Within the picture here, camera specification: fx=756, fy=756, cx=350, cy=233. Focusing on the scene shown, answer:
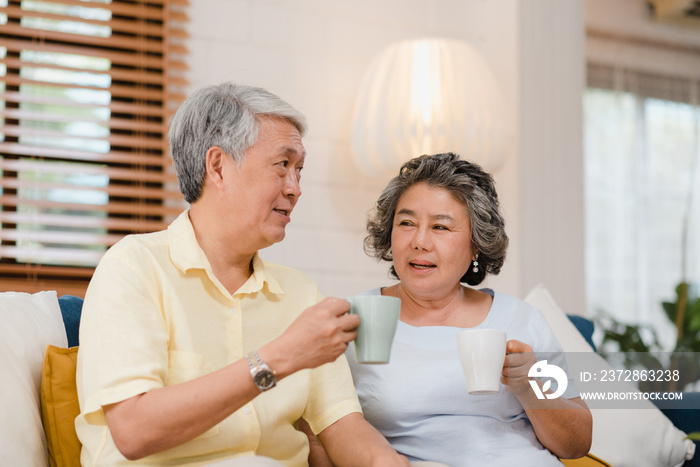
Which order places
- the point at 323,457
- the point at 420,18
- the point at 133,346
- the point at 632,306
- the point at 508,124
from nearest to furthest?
the point at 133,346 < the point at 323,457 < the point at 508,124 < the point at 420,18 < the point at 632,306

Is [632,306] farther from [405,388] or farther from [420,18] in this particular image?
[405,388]

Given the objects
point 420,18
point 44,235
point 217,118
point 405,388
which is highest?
point 420,18

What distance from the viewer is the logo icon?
1.49 metres

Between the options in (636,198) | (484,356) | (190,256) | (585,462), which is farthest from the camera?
(636,198)

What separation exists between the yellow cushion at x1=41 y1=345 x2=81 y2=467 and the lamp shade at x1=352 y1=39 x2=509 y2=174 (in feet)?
4.63

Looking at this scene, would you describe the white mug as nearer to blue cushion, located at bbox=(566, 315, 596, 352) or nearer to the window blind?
blue cushion, located at bbox=(566, 315, 596, 352)

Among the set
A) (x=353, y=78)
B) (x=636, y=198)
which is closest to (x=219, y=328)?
(x=353, y=78)

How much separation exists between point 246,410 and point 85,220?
4.48 feet

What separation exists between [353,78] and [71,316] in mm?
1549

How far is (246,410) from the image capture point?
132 centimetres

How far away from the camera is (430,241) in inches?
67.9

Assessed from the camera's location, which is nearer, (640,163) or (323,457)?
(323,457)

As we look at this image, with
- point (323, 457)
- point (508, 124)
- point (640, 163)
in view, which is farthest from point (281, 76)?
point (640, 163)

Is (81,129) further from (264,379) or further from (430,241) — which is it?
(264,379)
